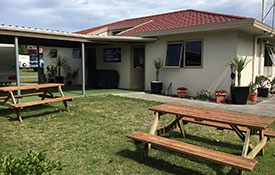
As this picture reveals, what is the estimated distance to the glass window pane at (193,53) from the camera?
8875mm

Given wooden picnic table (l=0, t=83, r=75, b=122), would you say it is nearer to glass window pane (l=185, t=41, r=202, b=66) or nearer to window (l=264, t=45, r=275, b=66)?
glass window pane (l=185, t=41, r=202, b=66)

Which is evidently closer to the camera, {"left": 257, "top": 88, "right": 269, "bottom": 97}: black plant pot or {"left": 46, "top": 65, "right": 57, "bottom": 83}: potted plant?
{"left": 257, "top": 88, "right": 269, "bottom": 97}: black plant pot

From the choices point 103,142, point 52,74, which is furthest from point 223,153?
point 52,74

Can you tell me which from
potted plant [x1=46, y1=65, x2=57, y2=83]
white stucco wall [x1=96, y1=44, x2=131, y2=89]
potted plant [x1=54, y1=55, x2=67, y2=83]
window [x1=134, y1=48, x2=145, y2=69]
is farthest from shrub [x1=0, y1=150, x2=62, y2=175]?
potted plant [x1=46, y1=65, x2=57, y2=83]

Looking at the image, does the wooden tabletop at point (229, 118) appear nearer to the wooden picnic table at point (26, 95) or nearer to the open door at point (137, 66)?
the wooden picnic table at point (26, 95)

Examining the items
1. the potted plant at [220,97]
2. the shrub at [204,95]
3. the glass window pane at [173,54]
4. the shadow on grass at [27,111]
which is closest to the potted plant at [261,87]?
the potted plant at [220,97]

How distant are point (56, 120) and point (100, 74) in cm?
688

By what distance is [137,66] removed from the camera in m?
11.7

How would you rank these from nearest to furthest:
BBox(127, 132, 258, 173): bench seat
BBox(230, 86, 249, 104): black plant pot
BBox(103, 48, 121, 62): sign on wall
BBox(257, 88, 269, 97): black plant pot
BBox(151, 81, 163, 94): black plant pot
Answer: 1. BBox(127, 132, 258, 173): bench seat
2. BBox(230, 86, 249, 104): black plant pot
3. BBox(257, 88, 269, 97): black plant pot
4. BBox(151, 81, 163, 94): black plant pot
5. BBox(103, 48, 121, 62): sign on wall

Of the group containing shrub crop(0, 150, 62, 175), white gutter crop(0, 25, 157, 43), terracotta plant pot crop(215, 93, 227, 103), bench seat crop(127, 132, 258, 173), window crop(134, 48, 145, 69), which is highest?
white gutter crop(0, 25, 157, 43)

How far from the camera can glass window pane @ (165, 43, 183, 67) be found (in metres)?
9.37

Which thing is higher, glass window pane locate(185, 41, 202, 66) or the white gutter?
the white gutter

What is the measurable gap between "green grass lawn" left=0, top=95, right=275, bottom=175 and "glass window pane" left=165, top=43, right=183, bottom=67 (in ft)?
12.4

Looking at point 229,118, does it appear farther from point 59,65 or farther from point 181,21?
point 59,65
